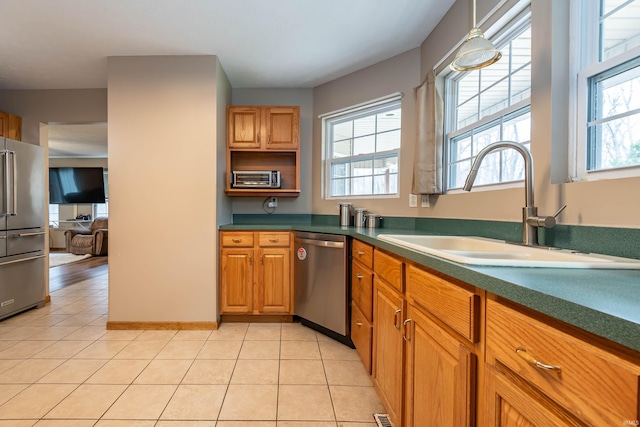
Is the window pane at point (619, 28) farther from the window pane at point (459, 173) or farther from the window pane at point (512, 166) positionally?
the window pane at point (459, 173)

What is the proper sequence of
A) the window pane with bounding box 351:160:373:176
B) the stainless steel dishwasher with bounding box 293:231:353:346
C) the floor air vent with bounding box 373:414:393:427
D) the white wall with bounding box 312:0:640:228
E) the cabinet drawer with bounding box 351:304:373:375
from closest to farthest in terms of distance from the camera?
the white wall with bounding box 312:0:640:228 → the floor air vent with bounding box 373:414:393:427 → the cabinet drawer with bounding box 351:304:373:375 → the stainless steel dishwasher with bounding box 293:231:353:346 → the window pane with bounding box 351:160:373:176

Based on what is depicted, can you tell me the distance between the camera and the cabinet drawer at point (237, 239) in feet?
9.11

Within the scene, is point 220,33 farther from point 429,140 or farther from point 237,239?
point 429,140

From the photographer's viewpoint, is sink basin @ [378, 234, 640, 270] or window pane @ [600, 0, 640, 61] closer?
sink basin @ [378, 234, 640, 270]

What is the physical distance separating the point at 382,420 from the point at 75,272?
567 centimetres

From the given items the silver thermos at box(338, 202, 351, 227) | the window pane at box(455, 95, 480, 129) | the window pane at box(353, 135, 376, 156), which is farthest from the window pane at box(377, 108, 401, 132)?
the silver thermos at box(338, 202, 351, 227)

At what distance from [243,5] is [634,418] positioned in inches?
102

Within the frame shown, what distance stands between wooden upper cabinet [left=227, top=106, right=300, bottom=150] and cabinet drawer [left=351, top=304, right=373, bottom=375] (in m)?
1.81

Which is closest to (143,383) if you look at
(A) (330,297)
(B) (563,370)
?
(A) (330,297)

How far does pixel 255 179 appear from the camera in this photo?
3.08 meters

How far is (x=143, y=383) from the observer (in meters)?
1.83

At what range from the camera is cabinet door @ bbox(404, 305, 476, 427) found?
829 millimetres

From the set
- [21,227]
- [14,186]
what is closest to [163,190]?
[14,186]

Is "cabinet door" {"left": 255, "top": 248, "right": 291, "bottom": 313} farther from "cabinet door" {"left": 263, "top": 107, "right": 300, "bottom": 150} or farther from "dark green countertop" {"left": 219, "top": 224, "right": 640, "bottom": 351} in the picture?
"dark green countertop" {"left": 219, "top": 224, "right": 640, "bottom": 351}
